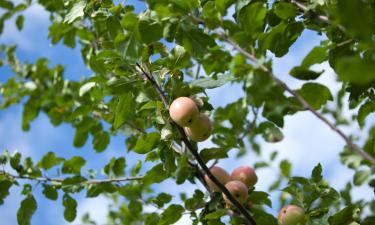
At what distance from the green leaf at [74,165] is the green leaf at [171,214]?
101cm

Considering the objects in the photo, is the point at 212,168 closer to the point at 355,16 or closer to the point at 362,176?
the point at 362,176

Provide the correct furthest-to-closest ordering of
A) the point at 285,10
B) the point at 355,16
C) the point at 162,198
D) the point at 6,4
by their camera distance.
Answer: the point at 6,4, the point at 162,198, the point at 285,10, the point at 355,16

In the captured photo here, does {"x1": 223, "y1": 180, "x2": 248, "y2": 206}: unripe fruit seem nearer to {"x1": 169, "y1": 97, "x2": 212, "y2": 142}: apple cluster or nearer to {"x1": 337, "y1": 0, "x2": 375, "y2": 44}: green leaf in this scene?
{"x1": 169, "y1": 97, "x2": 212, "y2": 142}: apple cluster

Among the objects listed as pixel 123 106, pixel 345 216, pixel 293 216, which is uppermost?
pixel 123 106

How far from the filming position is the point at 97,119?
12.9ft

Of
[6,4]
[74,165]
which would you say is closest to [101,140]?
[74,165]

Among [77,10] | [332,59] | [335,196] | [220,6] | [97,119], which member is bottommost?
[335,196]

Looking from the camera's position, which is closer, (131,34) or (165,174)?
(131,34)

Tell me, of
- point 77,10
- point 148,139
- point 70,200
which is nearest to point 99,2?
point 77,10

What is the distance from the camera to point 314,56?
168 cm

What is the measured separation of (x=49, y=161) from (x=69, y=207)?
1.13 feet

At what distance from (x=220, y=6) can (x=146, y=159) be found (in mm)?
1064

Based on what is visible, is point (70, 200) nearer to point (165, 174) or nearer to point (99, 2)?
point (165, 174)

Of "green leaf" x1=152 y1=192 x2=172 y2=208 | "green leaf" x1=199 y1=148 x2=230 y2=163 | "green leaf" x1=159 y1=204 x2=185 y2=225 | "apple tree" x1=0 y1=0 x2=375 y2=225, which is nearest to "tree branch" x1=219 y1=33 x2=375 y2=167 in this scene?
"apple tree" x1=0 y1=0 x2=375 y2=225
